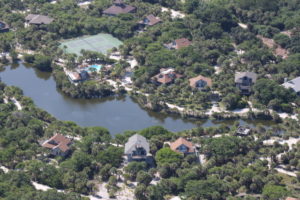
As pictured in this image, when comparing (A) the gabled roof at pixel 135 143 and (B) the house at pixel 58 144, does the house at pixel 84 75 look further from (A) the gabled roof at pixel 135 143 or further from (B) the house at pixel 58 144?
(A) the gabled roof at pixel 135 143

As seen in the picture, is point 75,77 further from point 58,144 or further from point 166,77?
point 58,144

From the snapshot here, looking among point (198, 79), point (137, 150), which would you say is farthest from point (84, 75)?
point (137, 150)

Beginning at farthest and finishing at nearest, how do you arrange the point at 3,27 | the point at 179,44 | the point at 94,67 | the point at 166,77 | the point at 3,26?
the point at 3,26
the point at 3,27
the point at 179,44
the point at 94,67
the point at 166,77

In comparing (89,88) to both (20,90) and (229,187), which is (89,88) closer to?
(20,90)

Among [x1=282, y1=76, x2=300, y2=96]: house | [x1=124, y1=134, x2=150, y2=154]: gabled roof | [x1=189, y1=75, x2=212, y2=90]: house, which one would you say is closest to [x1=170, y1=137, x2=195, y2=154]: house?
[x1=124, y1=134, x2=150, y2=154]: gabled roof

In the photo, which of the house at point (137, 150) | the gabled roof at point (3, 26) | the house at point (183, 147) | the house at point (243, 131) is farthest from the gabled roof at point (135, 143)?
the gabled roof at point (3, 26)

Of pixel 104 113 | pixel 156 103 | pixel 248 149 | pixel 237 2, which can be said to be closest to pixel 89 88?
pixel 104 113
